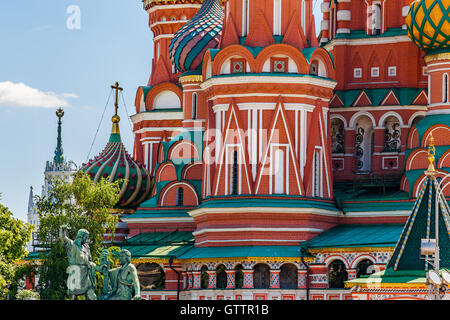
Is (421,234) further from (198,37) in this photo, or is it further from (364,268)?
(198,37)

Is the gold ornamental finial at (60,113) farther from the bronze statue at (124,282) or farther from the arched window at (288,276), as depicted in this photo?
the bronze statue at (124,282)

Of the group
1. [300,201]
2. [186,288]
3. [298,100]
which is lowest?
[186,288]

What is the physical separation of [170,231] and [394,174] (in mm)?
8636

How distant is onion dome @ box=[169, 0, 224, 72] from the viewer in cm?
5188

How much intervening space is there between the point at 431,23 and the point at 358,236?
7555mm

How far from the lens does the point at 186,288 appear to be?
153ft

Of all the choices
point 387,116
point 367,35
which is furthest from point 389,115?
point 367,35

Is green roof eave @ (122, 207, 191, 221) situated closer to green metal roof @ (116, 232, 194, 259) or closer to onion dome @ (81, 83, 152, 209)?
green metal roof @ (116, 232, 194, 259)

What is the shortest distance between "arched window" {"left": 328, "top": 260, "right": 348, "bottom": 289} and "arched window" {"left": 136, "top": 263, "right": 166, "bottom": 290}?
6328mm

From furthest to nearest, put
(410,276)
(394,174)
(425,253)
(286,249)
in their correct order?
1. (394,174)
2. (286,249)
3. (410,276)
4. (425,253)
